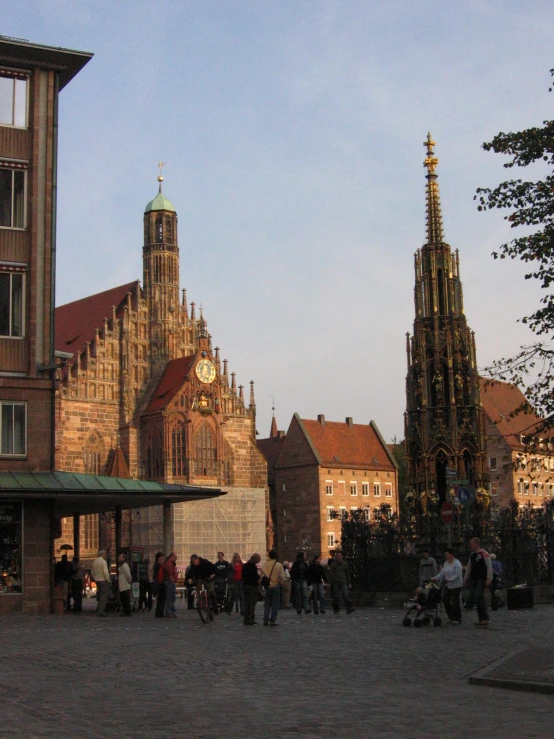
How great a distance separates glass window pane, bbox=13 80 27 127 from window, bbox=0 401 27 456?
26.1 ft

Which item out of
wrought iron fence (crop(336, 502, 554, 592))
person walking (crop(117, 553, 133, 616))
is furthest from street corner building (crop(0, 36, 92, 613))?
wrought iron fence (crop(336, 502, 554, 592))

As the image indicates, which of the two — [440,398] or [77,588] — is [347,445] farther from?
[77,588]

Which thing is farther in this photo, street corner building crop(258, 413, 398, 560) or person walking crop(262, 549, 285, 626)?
street corner building crop(258, 413, 398, 560)

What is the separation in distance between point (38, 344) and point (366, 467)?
65971mm

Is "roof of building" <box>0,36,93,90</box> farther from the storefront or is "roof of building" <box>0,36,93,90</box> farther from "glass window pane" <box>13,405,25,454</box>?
the storefront

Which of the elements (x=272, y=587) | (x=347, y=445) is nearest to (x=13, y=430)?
(x=272, y=587)

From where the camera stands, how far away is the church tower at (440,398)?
33.2 meters

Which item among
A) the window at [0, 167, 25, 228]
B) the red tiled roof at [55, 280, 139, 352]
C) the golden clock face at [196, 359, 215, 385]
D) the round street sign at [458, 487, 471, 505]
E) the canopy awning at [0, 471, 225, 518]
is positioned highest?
the red tiled roof at [55, 280, 139, 352]

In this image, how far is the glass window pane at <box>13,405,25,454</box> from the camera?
29.0 meters

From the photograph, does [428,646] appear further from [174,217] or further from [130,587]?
[174,217]

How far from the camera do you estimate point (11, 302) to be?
30.2m

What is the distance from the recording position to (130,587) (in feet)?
86.5

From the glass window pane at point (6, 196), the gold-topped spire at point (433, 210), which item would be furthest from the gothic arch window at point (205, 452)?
the glass window pane at point (6, 196)

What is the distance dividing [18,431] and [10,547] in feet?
9.97
